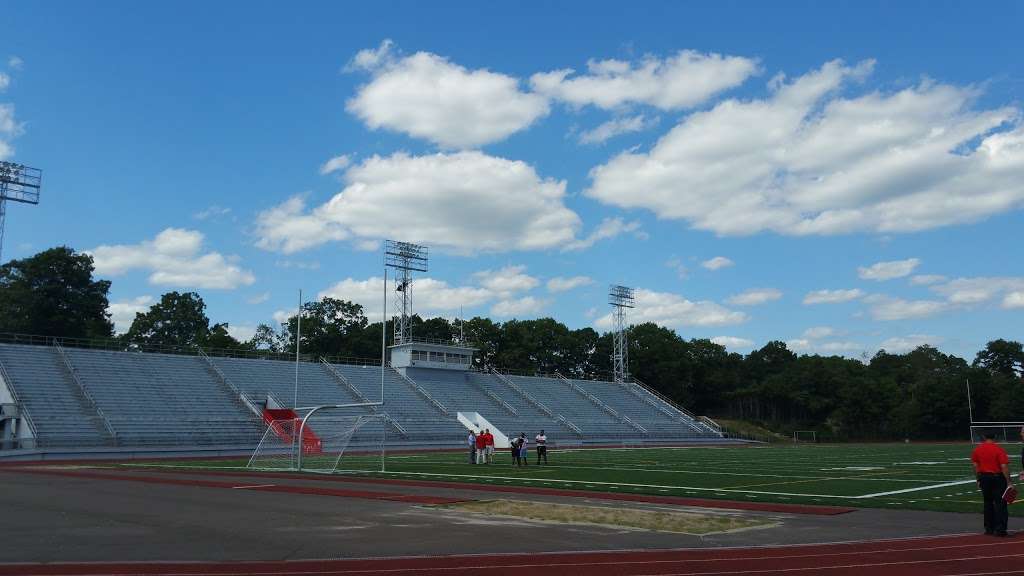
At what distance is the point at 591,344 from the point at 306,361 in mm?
48687

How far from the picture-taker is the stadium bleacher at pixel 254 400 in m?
42.3

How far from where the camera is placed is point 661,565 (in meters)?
9.53

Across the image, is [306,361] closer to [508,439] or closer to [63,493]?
[508,439]

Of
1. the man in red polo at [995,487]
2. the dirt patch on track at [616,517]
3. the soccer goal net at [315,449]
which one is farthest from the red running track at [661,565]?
the soccer goal net at [315,449]

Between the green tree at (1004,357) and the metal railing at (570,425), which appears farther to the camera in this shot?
the green tree at (1004,357)

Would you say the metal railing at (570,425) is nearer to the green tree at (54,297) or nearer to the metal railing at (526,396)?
the metal railing at (526,396)

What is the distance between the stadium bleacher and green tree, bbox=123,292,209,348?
32562 mm

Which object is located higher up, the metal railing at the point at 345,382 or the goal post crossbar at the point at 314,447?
the metal railing at the point at 345,382

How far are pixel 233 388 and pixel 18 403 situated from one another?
13344 mm

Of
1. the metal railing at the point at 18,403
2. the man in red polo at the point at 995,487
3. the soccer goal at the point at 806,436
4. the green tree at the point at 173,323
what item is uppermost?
the green tree at the point at 173,323

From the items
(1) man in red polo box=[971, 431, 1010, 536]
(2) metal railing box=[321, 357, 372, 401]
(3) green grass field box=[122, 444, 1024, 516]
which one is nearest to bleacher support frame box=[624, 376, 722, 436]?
(2) metal railing box=[321, 357, 372, 401]

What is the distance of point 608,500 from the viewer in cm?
1770

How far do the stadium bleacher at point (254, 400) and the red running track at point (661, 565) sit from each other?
113 ft

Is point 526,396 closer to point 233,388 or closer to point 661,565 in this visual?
point 233,388
